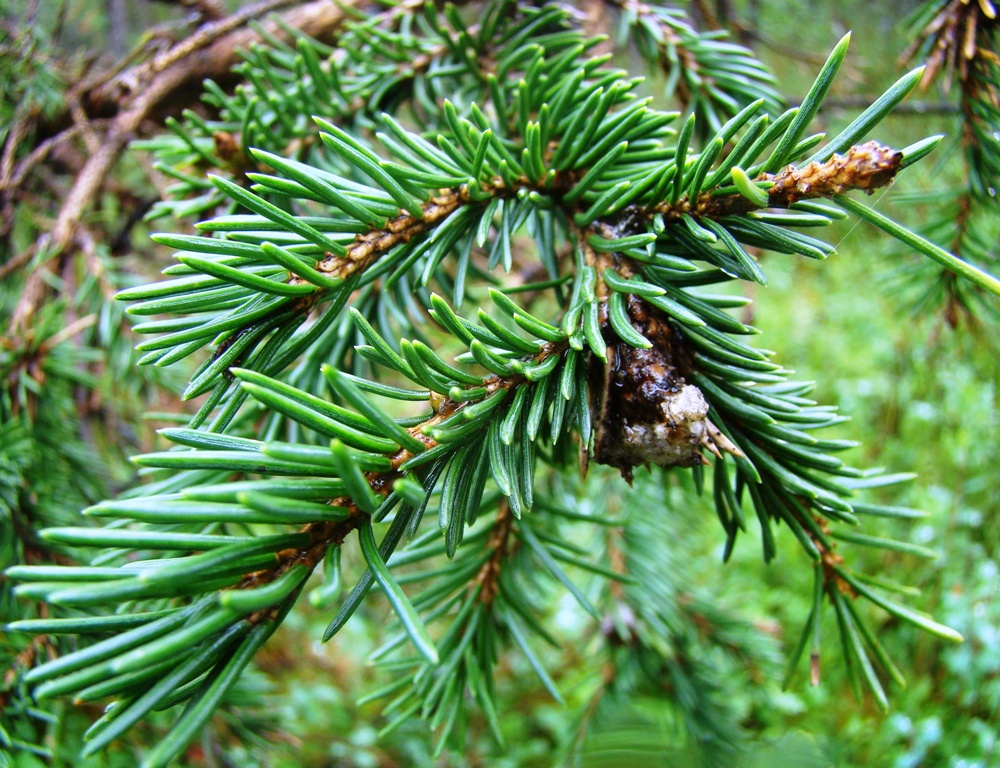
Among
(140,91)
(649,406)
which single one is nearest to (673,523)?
(649,406)

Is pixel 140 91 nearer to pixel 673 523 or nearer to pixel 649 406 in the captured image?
pixel 649 406

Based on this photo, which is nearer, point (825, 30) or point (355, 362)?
point (355, 362)

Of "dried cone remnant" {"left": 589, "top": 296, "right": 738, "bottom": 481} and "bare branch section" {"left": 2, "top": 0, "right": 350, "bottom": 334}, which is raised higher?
"bare branch section" {"left": 2, "top": 0, "right": 350, "bottom": 334}

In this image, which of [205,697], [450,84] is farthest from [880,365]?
[205,697]

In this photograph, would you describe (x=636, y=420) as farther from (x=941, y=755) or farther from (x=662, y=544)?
(x=941, y=755)

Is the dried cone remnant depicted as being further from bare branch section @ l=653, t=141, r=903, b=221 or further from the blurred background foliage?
the blurred background foliage

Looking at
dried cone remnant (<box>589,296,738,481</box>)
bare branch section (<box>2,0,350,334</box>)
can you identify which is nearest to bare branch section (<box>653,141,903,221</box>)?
dried cone remnant (<box>589,296,738,481</box>)
